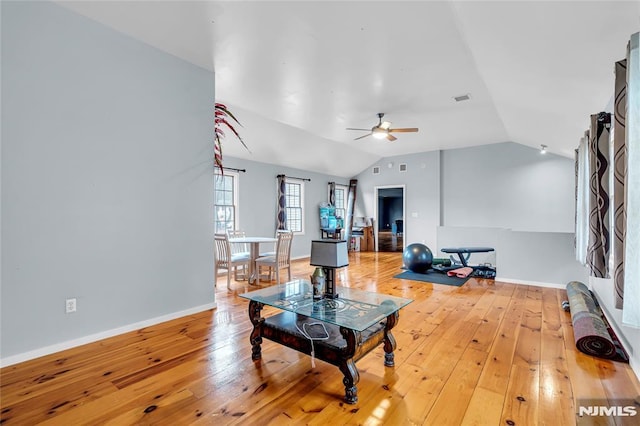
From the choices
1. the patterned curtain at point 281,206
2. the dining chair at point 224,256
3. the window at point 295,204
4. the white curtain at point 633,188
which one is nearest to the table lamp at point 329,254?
the white curtain at point 633,188

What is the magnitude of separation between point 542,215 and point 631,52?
Result: 21.2 feet

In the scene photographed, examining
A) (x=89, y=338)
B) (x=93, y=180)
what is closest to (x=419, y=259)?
(x=89, y=338)

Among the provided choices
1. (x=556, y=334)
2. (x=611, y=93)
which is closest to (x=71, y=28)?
(x=611, y=93)

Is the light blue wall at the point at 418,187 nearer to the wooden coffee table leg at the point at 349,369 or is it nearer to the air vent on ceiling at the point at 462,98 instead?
the air vent on ceiling at the point at 462,98

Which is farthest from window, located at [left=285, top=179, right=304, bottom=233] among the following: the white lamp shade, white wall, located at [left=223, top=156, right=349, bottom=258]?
the white lamp shade

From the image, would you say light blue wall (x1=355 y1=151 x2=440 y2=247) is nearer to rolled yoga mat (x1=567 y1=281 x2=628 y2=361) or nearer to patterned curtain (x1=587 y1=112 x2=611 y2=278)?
rolled yoga mat (x1=567 y1=281 x2=628 y2=361)

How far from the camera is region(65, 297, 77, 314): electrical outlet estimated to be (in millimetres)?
2639

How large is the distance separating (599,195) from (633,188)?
1.04m

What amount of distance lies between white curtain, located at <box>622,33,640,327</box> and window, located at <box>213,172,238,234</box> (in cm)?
594

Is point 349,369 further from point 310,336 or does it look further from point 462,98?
point 462,98

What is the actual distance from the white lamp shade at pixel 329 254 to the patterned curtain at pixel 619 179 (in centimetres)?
181

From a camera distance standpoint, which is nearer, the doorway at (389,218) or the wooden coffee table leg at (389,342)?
the wooden coffee table leg at (389,342)

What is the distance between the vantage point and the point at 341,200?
9.89 metres

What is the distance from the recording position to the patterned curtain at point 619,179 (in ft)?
6.14
